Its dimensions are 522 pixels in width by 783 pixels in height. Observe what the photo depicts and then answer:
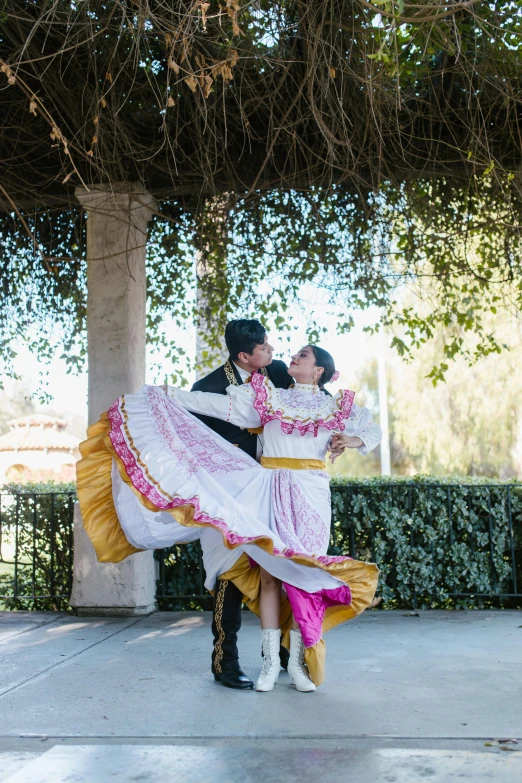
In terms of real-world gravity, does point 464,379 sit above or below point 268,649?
above

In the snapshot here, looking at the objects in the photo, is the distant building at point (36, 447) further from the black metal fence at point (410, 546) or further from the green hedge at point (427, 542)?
the green hedge at point (427, 542)

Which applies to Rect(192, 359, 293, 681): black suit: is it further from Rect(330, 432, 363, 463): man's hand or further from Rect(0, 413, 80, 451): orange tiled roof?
Rect(0, 413, 80, 451): orange tiled roof

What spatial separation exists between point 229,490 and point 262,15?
300cm

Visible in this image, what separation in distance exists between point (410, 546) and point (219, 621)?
283cm

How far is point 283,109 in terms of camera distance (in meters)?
6.03

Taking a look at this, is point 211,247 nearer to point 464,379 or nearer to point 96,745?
point 96,745

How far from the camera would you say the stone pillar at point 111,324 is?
650 centimetres

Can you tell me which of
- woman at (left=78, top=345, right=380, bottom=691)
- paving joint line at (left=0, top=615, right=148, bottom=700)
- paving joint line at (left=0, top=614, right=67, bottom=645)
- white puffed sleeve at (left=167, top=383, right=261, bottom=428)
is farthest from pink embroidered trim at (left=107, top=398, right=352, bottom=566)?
paving joint line at (left=0, top=614, right=67, bottom=645)

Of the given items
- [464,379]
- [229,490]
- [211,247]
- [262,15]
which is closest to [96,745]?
[229,490]

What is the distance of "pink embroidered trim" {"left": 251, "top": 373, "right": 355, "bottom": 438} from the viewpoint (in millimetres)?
4234

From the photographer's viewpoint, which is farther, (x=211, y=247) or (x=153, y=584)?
(x=211, y=247)

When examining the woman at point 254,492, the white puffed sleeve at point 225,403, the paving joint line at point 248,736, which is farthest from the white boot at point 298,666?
the white puffed sleeve at point 225,403

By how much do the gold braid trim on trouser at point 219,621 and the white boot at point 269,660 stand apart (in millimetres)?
244

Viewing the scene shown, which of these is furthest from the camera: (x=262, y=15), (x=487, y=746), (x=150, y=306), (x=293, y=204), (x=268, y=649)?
(x=150, y=306)
